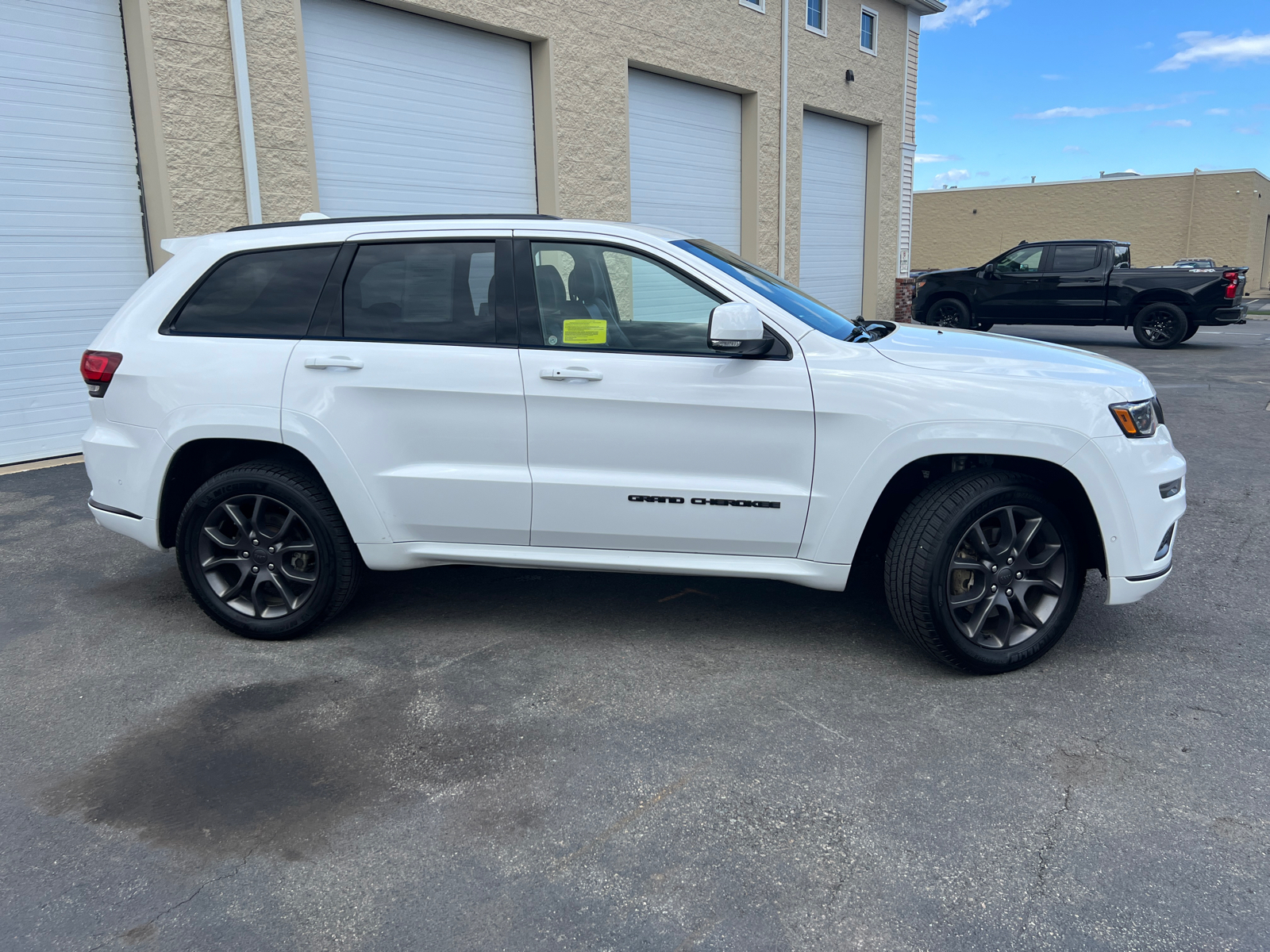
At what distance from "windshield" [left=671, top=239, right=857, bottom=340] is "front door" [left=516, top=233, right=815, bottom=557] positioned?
0.67ft

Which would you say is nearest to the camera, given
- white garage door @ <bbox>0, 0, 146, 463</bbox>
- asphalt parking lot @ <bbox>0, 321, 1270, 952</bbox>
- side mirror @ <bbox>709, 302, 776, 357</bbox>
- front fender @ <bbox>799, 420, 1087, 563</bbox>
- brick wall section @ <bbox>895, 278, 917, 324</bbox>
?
asphalt parking lot @ <bbox>0, 321, 1270, 952</bbox>

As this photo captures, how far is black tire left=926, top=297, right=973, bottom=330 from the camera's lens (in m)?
18.3

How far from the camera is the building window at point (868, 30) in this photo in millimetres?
18000

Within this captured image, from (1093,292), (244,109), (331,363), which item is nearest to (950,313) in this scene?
(1093,292)

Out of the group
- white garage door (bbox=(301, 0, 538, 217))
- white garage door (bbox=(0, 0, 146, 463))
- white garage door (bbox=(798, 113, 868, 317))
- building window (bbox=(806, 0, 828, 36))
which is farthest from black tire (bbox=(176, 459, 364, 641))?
building window (bbox=(806, 0, 828, 36))

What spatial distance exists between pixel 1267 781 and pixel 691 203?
12545 mm

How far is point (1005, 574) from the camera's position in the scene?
3.66m

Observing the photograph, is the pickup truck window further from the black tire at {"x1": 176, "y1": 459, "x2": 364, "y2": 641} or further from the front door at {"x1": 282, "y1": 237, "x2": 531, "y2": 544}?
the black tire at {"x1": 176, "y1": 459, "x2": 364, "y2": 641}

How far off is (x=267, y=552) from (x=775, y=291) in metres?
2.50

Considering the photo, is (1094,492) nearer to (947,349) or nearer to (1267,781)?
(947,349)

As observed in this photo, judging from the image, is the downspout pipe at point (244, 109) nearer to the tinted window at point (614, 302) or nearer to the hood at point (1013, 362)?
the tinted window at point (614, 302)

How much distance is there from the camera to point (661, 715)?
344 centimetres

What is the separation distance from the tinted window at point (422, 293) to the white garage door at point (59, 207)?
5.44 meters

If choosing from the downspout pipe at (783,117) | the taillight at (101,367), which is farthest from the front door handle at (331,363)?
the downspout pipe at (783,117)
